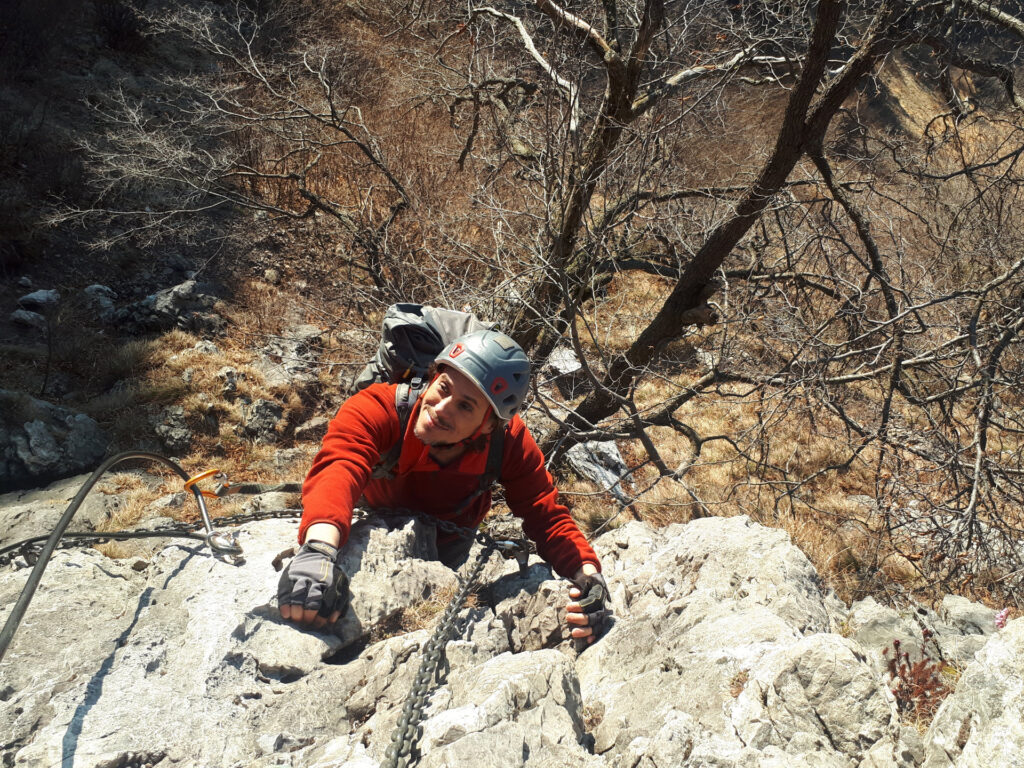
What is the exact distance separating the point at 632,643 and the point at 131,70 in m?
13.2

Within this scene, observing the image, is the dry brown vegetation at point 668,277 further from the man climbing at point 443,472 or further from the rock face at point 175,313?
the man climbing at point 443,472

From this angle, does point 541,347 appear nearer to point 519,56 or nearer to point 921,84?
point 519,56

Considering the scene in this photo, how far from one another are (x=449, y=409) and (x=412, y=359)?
0.46 metres

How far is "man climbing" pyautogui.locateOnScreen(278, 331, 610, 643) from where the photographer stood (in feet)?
7.66

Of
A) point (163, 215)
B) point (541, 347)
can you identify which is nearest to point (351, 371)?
point (541, 347)

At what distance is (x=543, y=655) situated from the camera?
2.01m

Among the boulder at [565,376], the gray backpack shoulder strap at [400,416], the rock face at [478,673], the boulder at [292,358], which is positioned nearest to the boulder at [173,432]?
the boulder at [292,358]

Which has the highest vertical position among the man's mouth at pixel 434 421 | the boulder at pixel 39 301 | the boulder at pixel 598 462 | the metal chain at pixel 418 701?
the boulder at pixel 39 301

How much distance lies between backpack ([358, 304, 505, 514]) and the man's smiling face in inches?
5.7

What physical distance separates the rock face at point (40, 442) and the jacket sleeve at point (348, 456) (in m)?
4.22

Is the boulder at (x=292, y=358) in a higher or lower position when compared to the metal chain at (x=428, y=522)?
higher

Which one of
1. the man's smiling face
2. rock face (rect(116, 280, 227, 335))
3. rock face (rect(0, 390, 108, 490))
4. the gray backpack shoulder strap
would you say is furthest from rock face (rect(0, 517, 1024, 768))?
rock face (rect(116, 280, 227, 335))

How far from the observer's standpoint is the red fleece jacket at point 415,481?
8.14 feet

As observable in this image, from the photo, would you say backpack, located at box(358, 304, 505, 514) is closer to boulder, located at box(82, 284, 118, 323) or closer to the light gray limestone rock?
the light gray limestone rock
